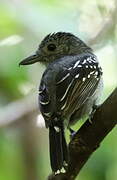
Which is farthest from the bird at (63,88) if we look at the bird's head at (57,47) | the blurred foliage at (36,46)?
the blurred foliage at (36,46)

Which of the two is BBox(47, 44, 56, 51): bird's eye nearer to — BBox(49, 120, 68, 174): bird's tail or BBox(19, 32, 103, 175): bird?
BBox(19, 32, 103, 175): bird

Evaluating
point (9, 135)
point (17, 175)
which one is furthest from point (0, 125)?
point (17, 175)

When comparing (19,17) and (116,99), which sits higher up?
(19,17)

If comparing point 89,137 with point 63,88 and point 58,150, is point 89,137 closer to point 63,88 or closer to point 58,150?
point 58,150

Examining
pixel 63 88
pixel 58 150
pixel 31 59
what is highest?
pixel 31 59

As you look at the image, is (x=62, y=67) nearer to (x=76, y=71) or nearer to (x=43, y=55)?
(x=76, y=71)

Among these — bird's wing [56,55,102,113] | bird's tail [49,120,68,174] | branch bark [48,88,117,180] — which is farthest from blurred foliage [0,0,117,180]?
branch bark [48,88,117,180]

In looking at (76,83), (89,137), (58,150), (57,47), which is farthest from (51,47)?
(89,137)
